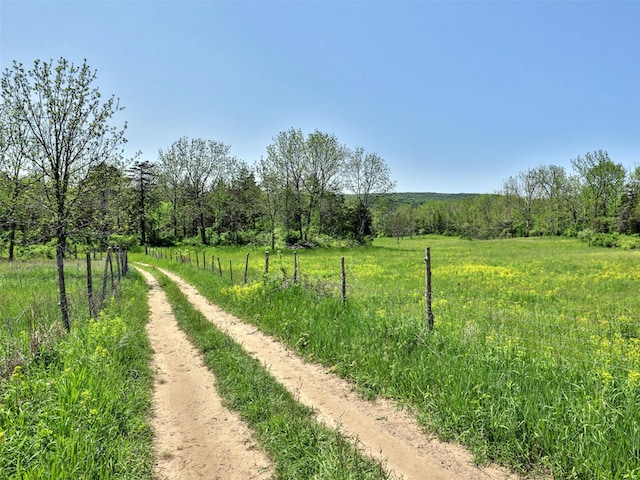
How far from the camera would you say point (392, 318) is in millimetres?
8531

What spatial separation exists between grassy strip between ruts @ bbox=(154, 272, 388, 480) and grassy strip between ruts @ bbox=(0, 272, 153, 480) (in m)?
1.34

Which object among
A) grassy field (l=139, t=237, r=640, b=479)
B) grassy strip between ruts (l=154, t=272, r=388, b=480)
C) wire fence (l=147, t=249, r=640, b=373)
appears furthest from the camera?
wire fence (l=147, t=249, r=640, b=373)

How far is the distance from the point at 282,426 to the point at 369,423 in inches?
48.6

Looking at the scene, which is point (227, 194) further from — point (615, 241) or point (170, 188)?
point (615, 241)

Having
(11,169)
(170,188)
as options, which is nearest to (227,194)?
(170,188)

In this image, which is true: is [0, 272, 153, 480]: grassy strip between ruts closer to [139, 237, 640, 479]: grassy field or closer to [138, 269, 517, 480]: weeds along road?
[138, 269, 517, 480]: weeds along road

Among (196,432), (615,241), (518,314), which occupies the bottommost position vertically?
(196,432)

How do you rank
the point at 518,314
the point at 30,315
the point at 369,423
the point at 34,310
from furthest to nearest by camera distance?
the point at 518,314 → the point at 34,310 → the point at 30,315 → the point at 369,423

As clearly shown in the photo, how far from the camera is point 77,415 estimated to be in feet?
15.3

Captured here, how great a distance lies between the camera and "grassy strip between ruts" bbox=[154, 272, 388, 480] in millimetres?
4055

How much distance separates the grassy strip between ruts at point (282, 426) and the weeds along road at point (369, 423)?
24 cm

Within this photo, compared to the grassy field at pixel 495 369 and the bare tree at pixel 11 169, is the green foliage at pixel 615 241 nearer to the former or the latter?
the grassy field at pixel 495 369

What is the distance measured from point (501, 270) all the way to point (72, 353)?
22.9 meters

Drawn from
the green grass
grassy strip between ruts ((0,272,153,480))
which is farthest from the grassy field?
the green grass
